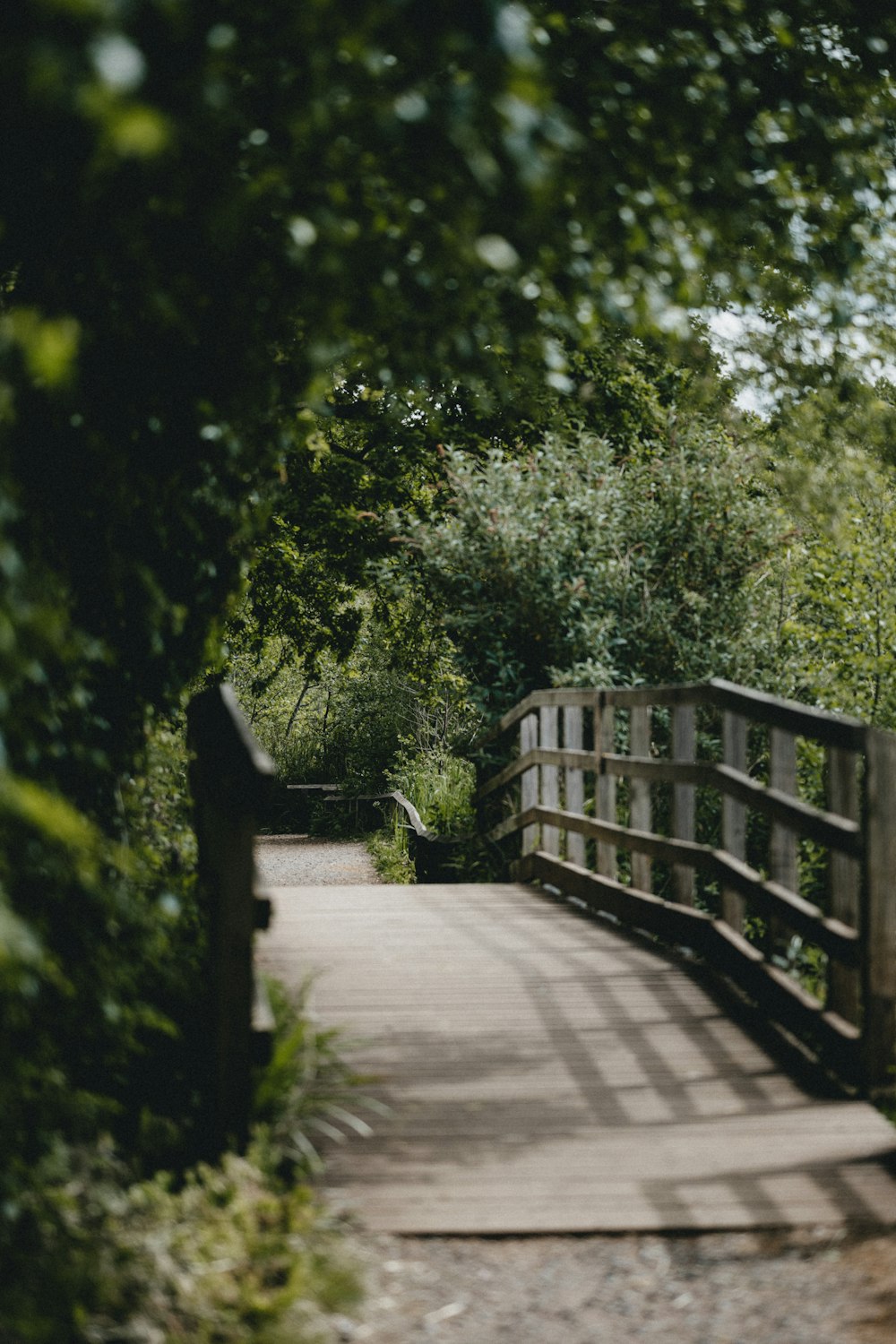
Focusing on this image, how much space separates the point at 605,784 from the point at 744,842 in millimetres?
1674

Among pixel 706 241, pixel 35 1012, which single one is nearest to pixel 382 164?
pixel 706 241

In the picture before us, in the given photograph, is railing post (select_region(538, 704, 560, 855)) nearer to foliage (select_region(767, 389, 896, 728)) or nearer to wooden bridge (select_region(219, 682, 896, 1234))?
wooden bridge (select_region(219, 682, 896, 1234))

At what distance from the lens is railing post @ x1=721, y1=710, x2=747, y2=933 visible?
5637mm

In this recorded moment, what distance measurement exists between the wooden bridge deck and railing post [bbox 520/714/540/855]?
2596mm

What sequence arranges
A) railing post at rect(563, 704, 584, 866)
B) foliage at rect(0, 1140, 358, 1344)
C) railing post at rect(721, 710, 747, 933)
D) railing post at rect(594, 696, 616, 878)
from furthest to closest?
railing post at rect(563, 704, 584, 866)
railing post at rect(594, 696, 616, 878)
railing post at rect(721, 710, 747, 933)
foliage at rect(0, 1140, 358, 1344)

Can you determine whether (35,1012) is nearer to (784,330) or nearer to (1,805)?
(1,805)

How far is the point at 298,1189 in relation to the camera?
3.54 m

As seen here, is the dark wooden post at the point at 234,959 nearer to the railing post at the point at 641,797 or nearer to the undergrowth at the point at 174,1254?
the undergrowth at the point at 174,1254

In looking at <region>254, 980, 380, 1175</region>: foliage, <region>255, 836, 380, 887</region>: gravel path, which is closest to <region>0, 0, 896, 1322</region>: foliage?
<region>254, 980, 380, 1175</region>: foliage

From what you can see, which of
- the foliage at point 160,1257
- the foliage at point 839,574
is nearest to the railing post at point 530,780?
the foliage at point 839,574

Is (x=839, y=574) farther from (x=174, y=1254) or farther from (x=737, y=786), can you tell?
(x=174, y=1254)

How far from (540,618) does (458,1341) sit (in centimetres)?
714

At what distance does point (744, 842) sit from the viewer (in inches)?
236

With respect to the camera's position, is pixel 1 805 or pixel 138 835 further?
pixel 138 835
